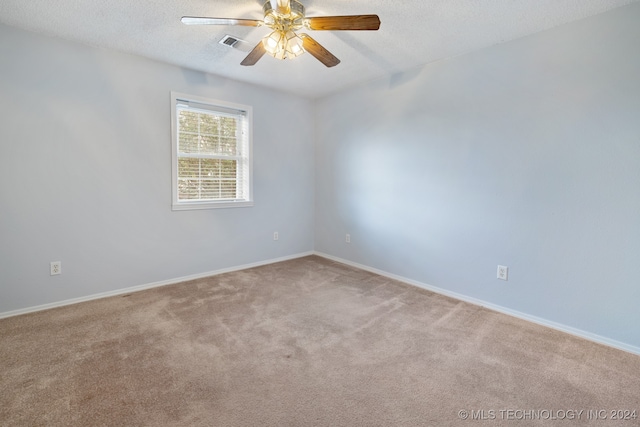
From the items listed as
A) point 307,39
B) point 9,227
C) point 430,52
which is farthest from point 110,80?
point 430,52

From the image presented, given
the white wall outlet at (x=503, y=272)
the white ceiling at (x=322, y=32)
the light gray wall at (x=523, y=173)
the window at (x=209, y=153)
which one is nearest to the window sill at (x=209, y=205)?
the window at (x=209, y=153)

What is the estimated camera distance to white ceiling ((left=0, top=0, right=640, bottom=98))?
2131mm

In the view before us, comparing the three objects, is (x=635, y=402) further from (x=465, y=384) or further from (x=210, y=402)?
(x=210, y=402)

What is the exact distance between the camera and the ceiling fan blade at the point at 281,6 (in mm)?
1890

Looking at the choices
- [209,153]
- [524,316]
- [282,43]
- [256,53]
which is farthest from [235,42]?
[524,316]

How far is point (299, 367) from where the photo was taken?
1.89m

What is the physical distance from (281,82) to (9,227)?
9.93 ft

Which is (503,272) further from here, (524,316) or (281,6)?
(281,6)

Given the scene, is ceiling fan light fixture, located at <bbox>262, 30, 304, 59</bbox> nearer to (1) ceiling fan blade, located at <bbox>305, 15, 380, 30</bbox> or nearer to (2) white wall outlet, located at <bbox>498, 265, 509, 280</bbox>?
(1) ceiling fan blade, located at <bbox>305, 15, 380, 30</bbox>

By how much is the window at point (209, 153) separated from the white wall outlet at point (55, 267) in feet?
3.65

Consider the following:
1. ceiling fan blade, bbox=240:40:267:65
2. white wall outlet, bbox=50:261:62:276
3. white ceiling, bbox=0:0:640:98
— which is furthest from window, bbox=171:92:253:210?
ceiling fan blade, bbox=240:40:267:65

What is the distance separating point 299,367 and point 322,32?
2536 mm

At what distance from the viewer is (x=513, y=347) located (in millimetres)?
2158

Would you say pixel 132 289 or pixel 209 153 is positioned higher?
pixel 209 153
